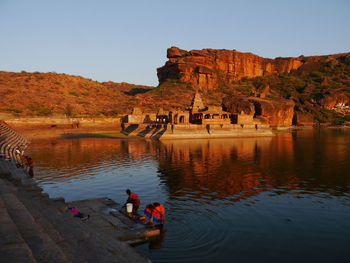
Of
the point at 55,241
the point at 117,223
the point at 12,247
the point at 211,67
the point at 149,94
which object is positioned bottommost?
the point at 117,223

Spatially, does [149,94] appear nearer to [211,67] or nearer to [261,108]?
[211,67]

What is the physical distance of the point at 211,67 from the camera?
15100 centimetres

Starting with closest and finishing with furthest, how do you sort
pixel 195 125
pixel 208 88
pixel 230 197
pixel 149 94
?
pixel 230 197 → pixel 195 125 → pixel 149 94 → pixel 208 88

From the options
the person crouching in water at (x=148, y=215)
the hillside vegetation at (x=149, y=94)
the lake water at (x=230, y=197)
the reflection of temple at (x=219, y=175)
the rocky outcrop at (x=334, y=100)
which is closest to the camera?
the lake water at (x=230, y=197)

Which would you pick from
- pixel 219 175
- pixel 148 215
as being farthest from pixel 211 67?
pixel 148 215

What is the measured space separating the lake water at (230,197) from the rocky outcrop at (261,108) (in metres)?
53.3

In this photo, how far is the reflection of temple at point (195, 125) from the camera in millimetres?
55281

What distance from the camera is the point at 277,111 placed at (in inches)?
3533

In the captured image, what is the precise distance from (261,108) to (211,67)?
238ft

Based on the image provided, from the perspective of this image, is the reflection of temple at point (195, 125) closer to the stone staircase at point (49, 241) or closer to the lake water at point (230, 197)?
the lake water at point (230, 197)

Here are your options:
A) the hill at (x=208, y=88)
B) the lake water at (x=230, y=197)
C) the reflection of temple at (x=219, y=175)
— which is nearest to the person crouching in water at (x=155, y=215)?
the lake water at (x=230, y=197)

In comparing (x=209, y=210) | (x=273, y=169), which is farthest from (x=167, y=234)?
(x=273, y=169)

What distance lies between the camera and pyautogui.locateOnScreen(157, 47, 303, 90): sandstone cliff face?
138500 millimetres

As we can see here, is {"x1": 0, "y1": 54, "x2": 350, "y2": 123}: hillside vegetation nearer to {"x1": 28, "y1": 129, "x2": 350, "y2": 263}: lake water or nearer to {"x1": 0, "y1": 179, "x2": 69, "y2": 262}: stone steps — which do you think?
{"x1": 28, "y1": 129, "x2": 350, "y2": 263}: lake water
